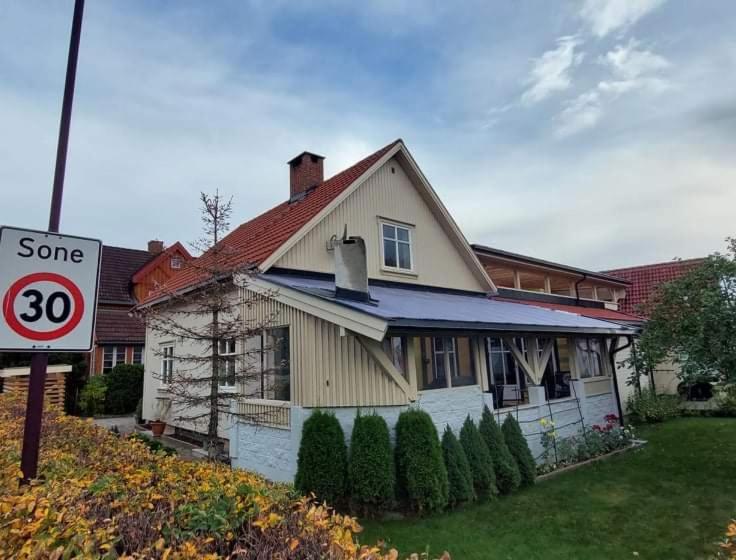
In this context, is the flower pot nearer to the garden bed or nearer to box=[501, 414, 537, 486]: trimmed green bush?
box=[501, 414, 537, 486]: trimmed green bush

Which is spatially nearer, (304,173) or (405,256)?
(405,256)

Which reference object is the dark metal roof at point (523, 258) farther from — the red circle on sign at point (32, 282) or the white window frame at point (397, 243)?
the red circle on sign at point (32, 282)

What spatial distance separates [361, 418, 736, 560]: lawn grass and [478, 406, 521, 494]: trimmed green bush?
0.28 metres

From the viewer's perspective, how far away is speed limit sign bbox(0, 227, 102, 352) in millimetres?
2797

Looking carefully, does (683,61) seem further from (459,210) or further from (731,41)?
(459,210)

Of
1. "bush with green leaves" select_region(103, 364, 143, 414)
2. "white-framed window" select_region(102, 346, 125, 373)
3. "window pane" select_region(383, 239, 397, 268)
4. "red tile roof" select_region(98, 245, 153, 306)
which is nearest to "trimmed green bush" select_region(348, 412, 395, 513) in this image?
"window pane" select_region(383, 239, 397, 268)

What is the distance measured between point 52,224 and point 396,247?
10044mm

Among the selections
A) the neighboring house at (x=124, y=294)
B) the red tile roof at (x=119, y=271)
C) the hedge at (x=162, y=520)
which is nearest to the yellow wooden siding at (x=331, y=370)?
the hedge at (x=162, y=520)

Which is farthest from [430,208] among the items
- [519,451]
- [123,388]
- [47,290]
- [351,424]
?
[123,388]

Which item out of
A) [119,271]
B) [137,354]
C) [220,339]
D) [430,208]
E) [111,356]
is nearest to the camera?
[220,339]

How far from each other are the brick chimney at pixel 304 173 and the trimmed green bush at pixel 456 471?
10.3 meters

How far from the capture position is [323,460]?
701cm

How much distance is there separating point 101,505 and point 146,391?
46.7 ft

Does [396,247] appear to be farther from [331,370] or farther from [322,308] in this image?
[331,370]
